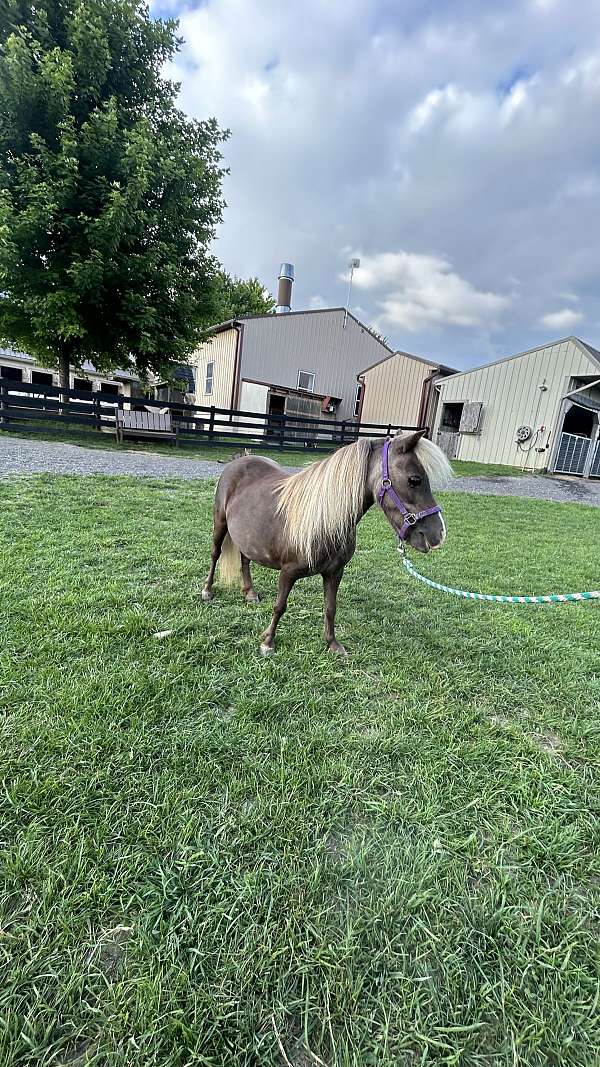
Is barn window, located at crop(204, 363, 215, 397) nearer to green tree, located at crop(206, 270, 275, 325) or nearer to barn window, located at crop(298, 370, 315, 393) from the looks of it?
barn window, located at crop(298, 370, 315, 393)

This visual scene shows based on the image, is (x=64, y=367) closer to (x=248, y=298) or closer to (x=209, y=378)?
(x=209, y=378)

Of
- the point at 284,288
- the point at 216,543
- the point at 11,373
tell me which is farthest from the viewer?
the point at 11,373

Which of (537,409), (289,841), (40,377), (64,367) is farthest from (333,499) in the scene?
(40,377)

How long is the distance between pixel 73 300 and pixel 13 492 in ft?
21.9

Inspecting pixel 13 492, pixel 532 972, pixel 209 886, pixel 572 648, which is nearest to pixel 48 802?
pixel 209 886

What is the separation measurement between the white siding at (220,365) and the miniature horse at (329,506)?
49.9 feet

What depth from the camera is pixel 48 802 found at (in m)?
1.44

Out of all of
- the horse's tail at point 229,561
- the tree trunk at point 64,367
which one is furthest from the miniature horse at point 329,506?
the tree trunk at point 64,367

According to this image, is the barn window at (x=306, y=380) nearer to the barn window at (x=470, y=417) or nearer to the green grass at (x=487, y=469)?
the barn window at (x=470, y=417)

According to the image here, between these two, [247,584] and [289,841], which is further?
[247,584]

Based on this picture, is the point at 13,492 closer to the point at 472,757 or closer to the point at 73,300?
the point at 472,757

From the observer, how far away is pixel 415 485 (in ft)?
6.54

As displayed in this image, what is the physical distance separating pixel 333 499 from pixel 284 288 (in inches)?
871

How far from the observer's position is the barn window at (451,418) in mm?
16641
